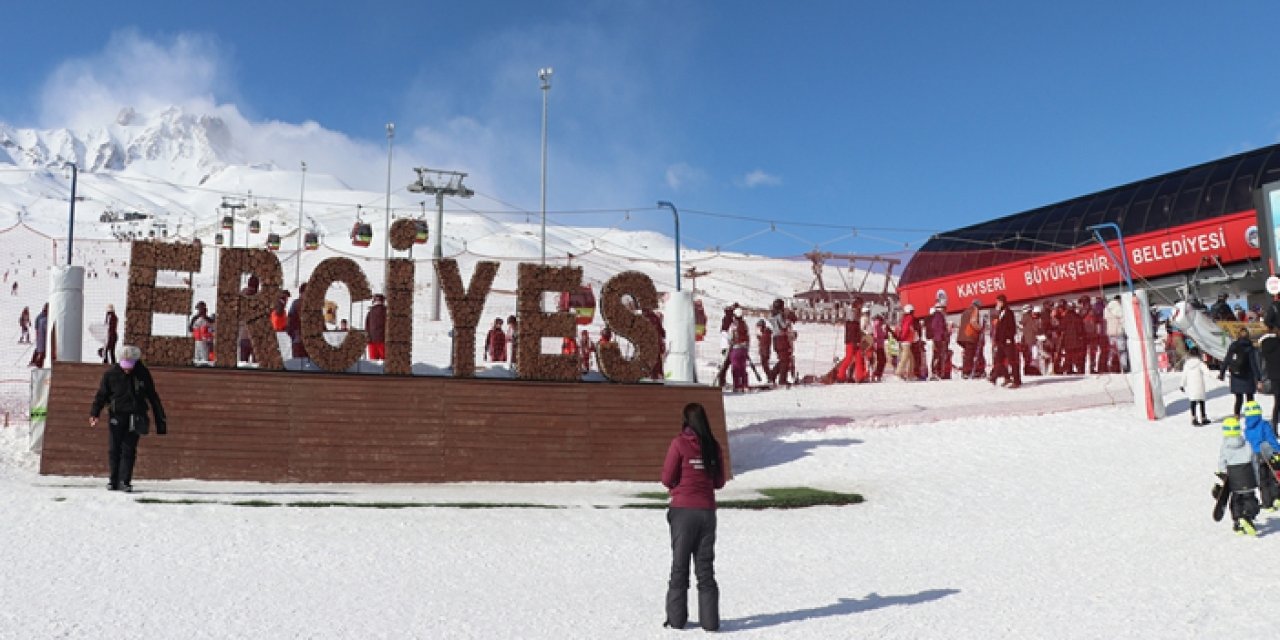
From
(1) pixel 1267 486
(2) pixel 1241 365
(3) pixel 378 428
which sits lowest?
(1) pixel 1267 486

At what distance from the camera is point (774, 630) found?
7082mm

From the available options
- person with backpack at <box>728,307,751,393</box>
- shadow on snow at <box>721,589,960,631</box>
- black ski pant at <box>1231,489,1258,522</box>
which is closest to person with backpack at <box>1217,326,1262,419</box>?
black ski pant at <box>1231,489,1258,522</box>

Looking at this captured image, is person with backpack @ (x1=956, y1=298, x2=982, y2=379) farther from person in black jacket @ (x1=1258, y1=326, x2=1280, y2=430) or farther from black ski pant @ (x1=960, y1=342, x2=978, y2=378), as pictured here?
person in black jacket @ (x1=1258, y1=326, x2=1280, y2=430)

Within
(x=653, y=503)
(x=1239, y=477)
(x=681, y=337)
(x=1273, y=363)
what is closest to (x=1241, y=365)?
(x=1273, y=363)

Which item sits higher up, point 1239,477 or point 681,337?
point 681,337

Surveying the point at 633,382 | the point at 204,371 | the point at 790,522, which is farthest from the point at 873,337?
the point at 204,371

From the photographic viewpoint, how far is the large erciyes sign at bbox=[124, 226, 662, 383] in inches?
567

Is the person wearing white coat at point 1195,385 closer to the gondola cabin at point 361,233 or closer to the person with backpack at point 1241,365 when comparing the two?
the person with backpack at point 1241,365

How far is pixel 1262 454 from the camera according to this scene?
11.3m

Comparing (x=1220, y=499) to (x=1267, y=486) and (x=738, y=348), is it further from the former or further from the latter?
(x=738, y=348)

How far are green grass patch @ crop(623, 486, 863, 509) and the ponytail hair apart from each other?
223 inches

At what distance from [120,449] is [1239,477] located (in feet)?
Answer: 42.2

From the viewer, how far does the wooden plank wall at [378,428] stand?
13.9 metres

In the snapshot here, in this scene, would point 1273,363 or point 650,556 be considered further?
point 1273,363
